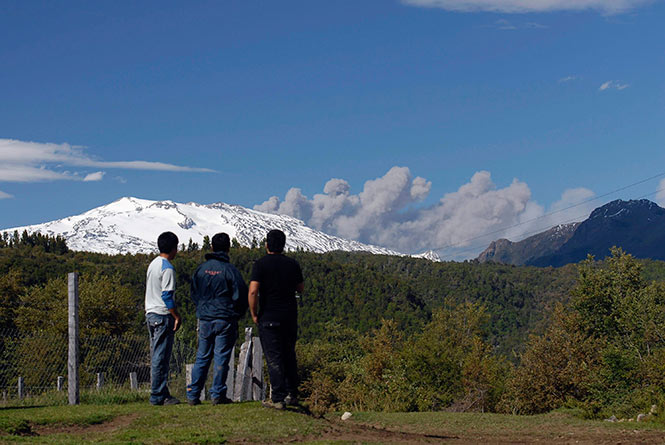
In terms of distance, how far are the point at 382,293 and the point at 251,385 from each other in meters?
182

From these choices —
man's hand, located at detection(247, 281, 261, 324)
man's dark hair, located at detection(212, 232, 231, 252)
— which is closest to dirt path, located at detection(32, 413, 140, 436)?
man's hand, located at detection(247, 281, 261, 324)

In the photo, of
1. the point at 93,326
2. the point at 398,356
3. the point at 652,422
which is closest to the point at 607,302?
the point at 398,356

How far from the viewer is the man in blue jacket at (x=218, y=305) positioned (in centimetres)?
1084

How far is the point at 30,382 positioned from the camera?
31719mm

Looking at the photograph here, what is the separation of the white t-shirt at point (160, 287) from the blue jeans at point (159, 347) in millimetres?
143

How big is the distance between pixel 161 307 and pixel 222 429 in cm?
252

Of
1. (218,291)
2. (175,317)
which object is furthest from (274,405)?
(175,317)

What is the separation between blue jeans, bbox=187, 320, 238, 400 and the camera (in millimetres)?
10875

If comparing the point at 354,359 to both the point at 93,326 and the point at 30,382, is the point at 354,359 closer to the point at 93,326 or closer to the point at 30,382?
the point at 93,326

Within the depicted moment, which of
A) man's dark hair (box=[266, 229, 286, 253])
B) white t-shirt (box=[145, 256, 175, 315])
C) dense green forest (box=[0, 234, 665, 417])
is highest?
man's dark hair (box=[266, 229, 286, 253])

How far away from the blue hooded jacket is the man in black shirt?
2.18 ft

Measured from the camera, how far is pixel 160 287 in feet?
36.0

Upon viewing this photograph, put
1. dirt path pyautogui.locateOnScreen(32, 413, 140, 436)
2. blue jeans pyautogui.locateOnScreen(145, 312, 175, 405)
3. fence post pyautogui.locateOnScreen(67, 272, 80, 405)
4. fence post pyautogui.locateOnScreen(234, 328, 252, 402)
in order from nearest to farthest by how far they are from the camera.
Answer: dirt path pyautogui.locateOnScreen(32, 413, 140, 436), blue jeans pyautogui.locateOnScreen(145, 312, 175, 405), fence post pyautogui.locateOnScreen(67, 272, 80, 405), fence post pyautogui.locateOnScreen(234, 328, 252, 402)

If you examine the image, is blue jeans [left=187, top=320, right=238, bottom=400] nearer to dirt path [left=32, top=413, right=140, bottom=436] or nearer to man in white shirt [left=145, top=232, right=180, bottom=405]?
man in white shirt [left=145, top=232, right=180, bottom=405]
